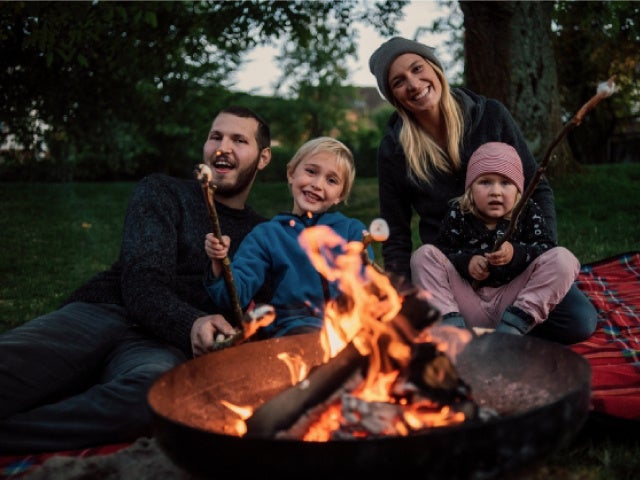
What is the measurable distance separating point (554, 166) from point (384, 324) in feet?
29.1

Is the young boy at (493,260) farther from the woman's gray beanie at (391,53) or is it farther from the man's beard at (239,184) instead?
the man's beard at (239,184)

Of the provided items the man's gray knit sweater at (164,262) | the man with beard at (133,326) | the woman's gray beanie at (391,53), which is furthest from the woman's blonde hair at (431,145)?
the man's gray knit sweater at (164,262)

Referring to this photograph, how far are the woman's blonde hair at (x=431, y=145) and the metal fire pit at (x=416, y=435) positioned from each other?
190cm

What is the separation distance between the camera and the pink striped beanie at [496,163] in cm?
363

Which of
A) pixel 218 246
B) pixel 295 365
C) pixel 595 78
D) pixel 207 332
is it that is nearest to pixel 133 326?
pixel 207 332

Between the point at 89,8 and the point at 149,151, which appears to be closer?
the point at 89,8

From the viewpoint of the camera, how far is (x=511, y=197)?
3.68 metres

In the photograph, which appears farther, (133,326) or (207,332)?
(133,326)

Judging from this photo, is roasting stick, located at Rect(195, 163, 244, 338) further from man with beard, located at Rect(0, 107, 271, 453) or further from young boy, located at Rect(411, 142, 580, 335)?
young boy, located at Rect(411, 142, 580, 335)

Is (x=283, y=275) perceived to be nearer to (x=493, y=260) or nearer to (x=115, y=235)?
(x=493, y=260)

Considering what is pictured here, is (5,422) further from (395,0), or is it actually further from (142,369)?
(395,0)

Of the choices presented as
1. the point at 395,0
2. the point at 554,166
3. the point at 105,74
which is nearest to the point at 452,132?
the point at 554,166

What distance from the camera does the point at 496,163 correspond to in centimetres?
363

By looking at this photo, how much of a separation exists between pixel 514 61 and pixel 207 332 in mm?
7462
